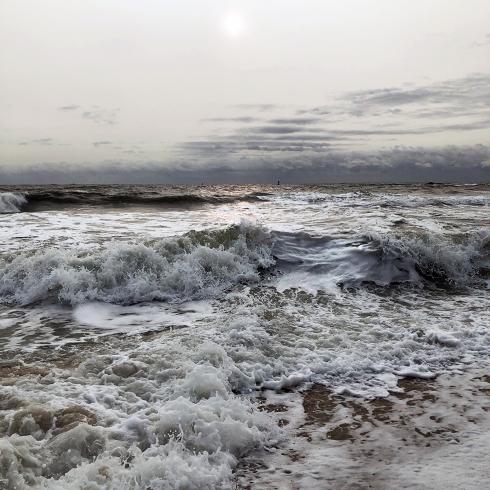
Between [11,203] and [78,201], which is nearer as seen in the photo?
[11,203]

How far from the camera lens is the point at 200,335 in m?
5.74

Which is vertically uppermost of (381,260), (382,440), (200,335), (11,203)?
(11,203)

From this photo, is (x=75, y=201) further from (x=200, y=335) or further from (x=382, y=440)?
(x=382, y=440)

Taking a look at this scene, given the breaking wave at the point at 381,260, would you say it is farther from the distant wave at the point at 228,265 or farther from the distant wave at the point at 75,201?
the distant wave at the point at 75,201

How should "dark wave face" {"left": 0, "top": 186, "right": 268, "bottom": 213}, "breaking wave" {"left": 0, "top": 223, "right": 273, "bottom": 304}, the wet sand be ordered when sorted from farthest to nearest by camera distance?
"dark wave face" {"left": 0, "top": 186, "right": 268, "bottom": 213}, "breaking wave" {"left": 0, "top": 223, "right": 273, "bottom": 304}, the wet sand

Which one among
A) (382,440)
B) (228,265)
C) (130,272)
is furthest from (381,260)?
(382,440)

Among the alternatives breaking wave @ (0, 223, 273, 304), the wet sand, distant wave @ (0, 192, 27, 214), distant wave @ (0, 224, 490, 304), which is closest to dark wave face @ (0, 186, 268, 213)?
distant wave @ (0, 192, 27, 214)

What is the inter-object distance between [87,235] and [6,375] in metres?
8.10

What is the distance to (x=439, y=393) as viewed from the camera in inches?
170

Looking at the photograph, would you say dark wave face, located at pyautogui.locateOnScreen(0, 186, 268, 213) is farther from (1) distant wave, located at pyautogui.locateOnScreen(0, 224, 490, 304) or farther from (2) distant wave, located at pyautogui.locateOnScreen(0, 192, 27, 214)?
(1) distant wave, located at pyautogui.locateOnScreen(0, 224, 490, 304)

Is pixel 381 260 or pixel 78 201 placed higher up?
pixel 78 201

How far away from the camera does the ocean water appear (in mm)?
3246

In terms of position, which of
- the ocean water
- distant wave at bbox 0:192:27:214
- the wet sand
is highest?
distant wave at bbox 0:192:27:214

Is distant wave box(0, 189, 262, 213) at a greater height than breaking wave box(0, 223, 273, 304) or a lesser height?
greater
